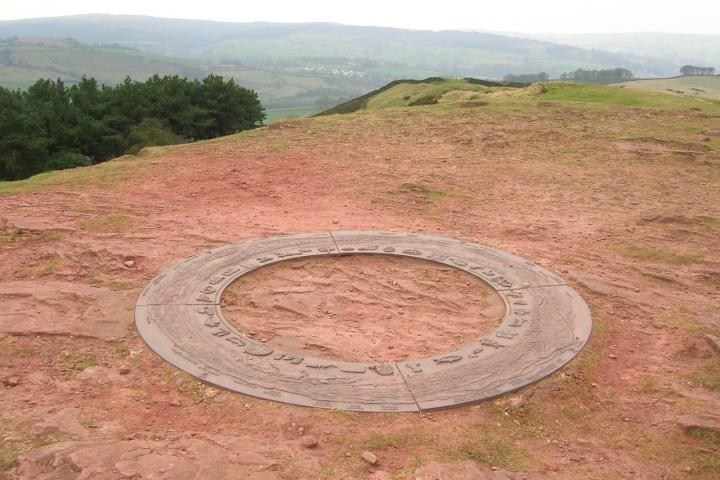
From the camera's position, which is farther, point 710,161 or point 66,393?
point 710,161

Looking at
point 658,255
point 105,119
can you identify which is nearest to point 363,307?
point 658,255

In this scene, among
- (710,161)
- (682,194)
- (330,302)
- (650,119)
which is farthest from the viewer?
(650,119)

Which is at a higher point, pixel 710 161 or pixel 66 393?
pixel 710 161

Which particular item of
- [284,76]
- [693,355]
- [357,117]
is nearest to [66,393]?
[693,355]

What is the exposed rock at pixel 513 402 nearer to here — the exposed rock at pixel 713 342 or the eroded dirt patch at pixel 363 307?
the eroded dirt patch at pixel 363 307

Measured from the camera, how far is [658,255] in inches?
318

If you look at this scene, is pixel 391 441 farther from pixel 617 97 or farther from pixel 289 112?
pixel 289 112

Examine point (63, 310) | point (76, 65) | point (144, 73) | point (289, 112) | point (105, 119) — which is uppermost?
point (76, 65)

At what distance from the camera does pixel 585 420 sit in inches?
186

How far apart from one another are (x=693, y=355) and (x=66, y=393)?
5625 mm

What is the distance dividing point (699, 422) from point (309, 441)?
2982 millimetres

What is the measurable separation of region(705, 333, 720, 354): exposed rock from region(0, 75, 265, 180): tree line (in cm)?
1561

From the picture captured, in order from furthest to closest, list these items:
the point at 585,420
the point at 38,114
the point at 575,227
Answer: the point at 38,114 → the point at 575,227 → the point at 585,420

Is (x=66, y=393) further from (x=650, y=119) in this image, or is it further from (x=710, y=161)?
(x=650, y=119)
